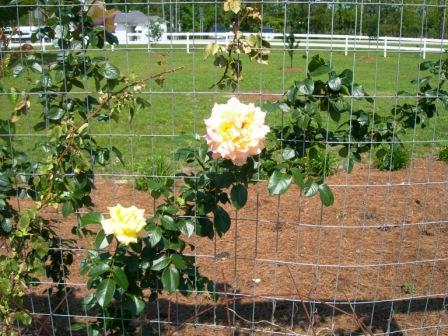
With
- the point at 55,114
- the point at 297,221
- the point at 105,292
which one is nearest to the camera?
the point at 105,292

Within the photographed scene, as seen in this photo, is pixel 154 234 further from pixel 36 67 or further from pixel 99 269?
pixel 36 67

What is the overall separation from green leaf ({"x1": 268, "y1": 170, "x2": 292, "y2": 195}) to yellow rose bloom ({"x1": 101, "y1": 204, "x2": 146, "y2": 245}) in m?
0.48

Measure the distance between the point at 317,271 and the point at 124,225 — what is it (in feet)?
5.91

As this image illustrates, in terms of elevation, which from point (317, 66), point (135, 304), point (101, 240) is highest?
point (317, 66)

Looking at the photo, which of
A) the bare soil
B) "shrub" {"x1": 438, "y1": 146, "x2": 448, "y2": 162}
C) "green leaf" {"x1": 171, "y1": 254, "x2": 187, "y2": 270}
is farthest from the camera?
"shrub" {"x1": 438, "y1": 146, "x2": 448, "y2": 162}

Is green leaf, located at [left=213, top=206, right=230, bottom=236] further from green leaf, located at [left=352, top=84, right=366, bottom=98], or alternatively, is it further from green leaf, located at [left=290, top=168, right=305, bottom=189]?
green leaf, located at [left=352, top=84, right=366, bottom=98]

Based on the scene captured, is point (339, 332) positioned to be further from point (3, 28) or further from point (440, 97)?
point (3, 28)

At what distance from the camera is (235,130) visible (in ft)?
6.01

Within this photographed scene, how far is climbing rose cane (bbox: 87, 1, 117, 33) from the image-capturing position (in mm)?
2252

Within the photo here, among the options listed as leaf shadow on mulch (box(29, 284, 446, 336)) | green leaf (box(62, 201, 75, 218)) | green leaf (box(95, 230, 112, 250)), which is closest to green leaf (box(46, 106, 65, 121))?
green leaf (box(62, 201, 75, 218))

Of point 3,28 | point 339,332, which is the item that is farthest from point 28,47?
point 339,332

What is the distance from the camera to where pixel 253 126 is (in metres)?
1.85

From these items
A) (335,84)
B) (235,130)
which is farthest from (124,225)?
(335,84)

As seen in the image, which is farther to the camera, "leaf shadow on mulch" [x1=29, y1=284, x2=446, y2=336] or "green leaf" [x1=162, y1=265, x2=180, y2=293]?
"leaf shadow on mulch" [x1=29, y1=284, x2=446, y2=336]
